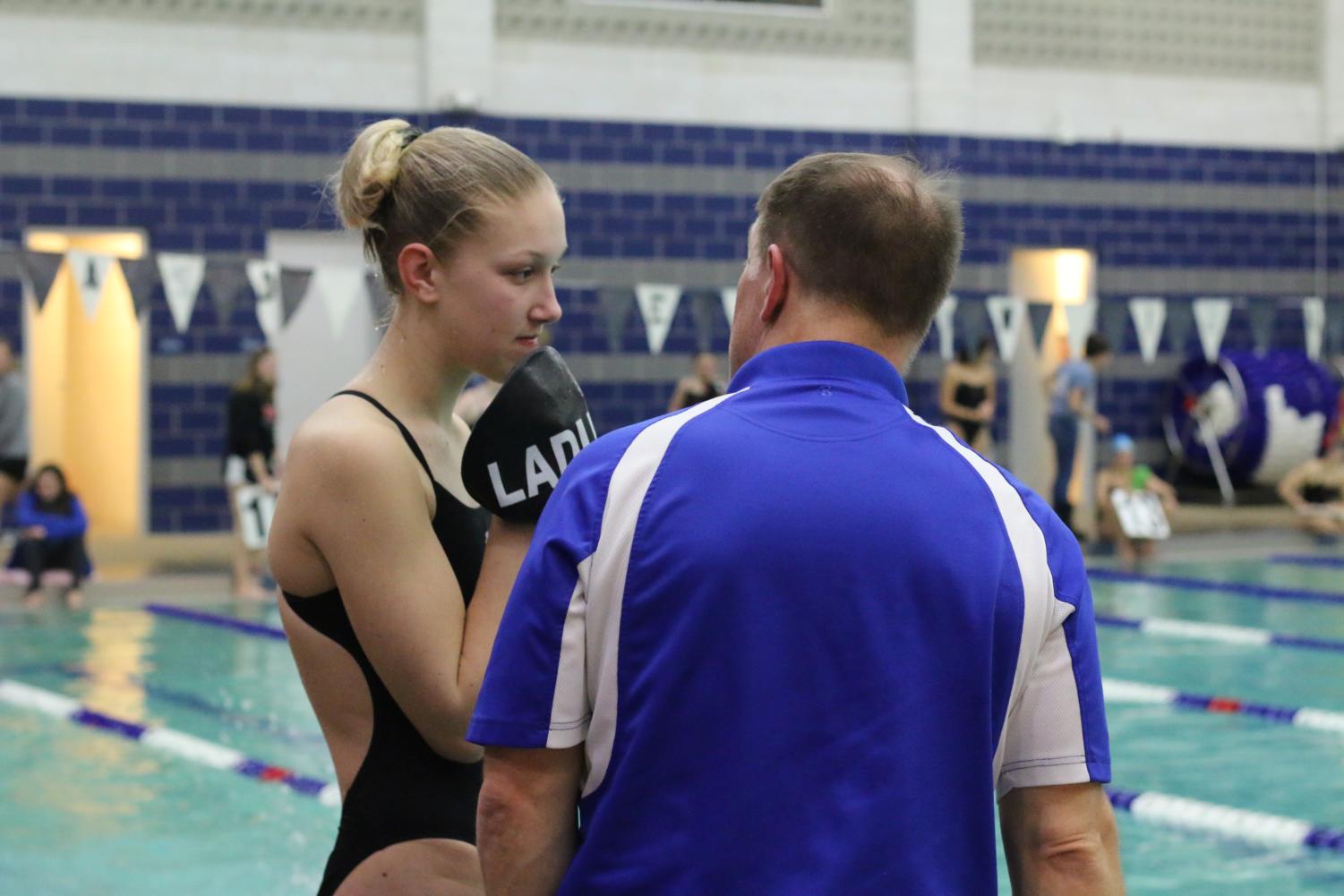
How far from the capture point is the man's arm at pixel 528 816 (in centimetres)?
145

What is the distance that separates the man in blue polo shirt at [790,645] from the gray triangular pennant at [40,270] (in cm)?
913

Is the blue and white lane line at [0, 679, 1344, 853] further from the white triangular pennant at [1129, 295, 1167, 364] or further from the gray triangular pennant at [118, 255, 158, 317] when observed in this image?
the white triangular pennant at [1129, 295, 1167, 364]

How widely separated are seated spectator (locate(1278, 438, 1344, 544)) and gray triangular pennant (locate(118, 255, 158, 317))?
9118 millimetres

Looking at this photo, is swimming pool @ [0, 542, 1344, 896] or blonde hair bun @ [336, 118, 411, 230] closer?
blonde hair bun @ [336, 118, 411, 230]

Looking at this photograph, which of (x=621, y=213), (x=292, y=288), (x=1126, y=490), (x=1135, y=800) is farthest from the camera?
(x=621, y=213)

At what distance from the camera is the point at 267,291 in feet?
36.5

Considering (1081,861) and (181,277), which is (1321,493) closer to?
(181,277)

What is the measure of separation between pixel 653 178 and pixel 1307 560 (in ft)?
20.1

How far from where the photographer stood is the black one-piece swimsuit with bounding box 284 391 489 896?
6.00 feet

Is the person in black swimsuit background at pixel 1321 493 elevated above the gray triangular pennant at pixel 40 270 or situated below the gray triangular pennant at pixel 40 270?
below

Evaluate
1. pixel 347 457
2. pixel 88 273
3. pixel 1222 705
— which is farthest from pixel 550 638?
pixel 88 273

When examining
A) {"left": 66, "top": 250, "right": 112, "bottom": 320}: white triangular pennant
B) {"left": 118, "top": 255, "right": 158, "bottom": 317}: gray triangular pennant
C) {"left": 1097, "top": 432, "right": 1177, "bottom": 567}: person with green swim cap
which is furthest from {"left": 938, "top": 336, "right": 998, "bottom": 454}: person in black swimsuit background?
{"left": 66, "top": 250, "right": 112, "bottom": 320}: white triangular pennant

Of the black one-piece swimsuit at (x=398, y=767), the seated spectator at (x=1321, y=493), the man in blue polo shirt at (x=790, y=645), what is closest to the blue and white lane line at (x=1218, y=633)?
the seated spectator at (x=1321, y=493)

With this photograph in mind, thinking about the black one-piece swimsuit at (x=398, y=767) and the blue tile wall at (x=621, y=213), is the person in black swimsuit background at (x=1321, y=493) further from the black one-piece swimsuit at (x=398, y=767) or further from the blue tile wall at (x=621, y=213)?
the black one-piece swimsuit at (x=398, y=767)
